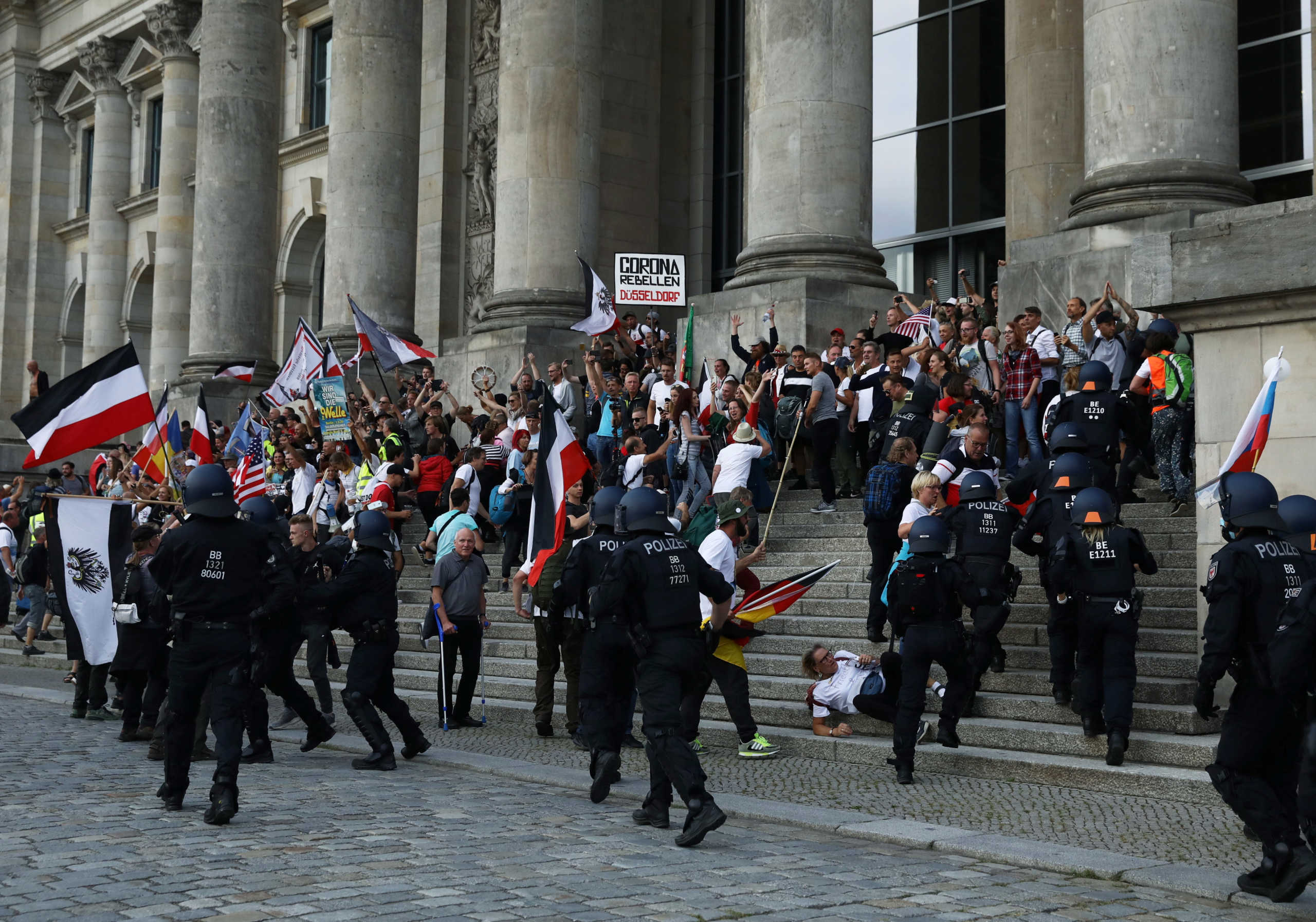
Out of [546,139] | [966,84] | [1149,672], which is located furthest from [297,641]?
[966,84]

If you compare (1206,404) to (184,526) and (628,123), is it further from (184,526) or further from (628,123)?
(628,123)

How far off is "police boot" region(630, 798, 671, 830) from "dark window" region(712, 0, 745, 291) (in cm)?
1852

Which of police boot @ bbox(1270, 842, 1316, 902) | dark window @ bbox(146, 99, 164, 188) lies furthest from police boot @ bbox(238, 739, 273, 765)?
dark window @ bbox(146, 99, 164, 188)

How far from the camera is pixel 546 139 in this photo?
21.2 meters

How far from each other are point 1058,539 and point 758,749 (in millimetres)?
2386

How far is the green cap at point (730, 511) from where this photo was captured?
9.81 metres

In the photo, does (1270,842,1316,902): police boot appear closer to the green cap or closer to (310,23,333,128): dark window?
the green cap

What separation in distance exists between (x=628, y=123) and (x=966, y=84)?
5476 millimetres

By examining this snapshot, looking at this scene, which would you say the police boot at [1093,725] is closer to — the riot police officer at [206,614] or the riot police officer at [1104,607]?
the riot police officer at [1104,607]

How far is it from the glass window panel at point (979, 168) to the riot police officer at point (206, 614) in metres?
15.4

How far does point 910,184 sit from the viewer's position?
23000mm

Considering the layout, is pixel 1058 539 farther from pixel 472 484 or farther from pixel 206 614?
pixel 472 484

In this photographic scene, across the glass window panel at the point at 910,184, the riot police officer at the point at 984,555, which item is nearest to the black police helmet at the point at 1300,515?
the riot police officer at the point at 984,555

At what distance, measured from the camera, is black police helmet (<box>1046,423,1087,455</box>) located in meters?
9.98
